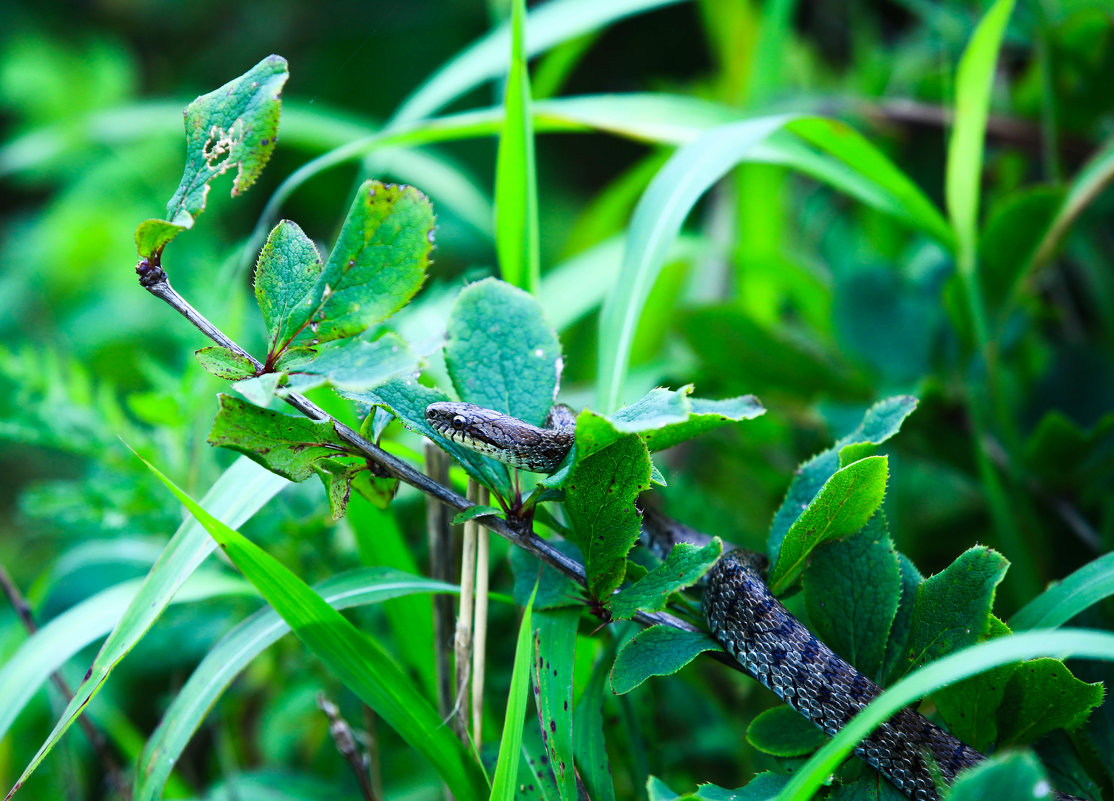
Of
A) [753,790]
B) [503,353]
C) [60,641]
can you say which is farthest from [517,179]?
[60,641]

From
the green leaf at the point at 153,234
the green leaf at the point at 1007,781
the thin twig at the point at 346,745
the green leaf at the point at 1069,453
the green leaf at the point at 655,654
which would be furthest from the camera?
the green leaf at the point at 1069,453

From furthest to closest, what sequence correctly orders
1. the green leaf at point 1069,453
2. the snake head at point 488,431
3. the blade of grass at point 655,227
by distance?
1. the green leaf at point 1069,453
2. the blade of grass at point 655,227
3. the snake head at point 488,431

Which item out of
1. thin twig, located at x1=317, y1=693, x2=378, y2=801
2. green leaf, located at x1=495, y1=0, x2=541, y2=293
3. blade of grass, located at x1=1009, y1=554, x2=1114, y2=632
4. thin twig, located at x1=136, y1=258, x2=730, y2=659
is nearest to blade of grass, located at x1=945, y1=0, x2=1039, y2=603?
blade of grass, located at x1=1009, y1=554, x2=1114, y2=632

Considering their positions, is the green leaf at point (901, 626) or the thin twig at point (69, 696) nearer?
the green leaf at point (901, 626)

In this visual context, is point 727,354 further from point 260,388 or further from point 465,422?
point 260,388

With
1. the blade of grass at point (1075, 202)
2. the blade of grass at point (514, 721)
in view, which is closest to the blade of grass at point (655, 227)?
the blade of grass at point (514, 721)

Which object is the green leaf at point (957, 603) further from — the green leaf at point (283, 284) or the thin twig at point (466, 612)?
the green leaf at point (283, 284)

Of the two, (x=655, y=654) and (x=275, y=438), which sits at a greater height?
(x=275, y=438)
